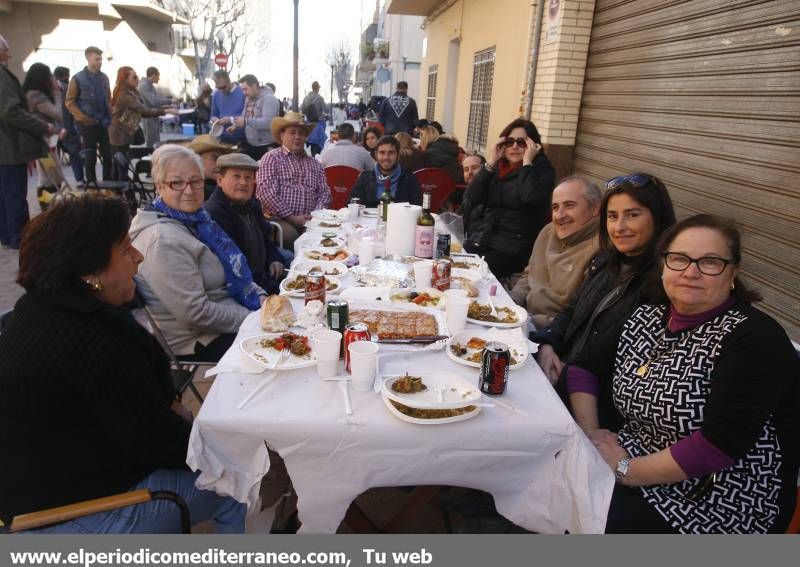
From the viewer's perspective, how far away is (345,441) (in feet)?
4.95

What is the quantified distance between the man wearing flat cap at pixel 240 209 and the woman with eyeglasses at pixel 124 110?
19.4ft

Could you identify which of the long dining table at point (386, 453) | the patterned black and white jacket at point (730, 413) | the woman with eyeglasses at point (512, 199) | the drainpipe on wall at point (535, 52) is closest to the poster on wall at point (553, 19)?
the drainpipe on wall at point (535, 52)

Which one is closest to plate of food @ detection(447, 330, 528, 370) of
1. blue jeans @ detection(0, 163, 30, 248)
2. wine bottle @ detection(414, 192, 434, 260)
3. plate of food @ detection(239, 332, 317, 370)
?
plate of food @ detection(239, 332, 317, 370)

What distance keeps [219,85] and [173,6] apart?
68.8 ft

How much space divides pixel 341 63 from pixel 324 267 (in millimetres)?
47621

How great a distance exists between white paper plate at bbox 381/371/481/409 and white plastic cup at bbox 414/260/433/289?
95 centimetres

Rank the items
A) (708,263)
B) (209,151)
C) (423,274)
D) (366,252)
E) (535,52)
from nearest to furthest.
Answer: (708,263)
(423,274)
(366,252)
(209,151)
(535,52)

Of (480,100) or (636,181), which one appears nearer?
(636,181)

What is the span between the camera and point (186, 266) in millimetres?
2543

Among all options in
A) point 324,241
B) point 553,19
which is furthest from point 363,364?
point 553,19

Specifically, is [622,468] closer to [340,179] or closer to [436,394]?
[436,394]

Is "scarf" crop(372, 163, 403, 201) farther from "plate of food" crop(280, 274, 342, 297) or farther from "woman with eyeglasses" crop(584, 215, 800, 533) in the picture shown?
"woman with eyeglasses" crop(584, 215, 800, 533)

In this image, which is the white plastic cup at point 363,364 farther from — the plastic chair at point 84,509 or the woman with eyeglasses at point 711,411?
the woman with eyeglasses at point 711,411

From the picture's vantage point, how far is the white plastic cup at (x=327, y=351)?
1713 mm
